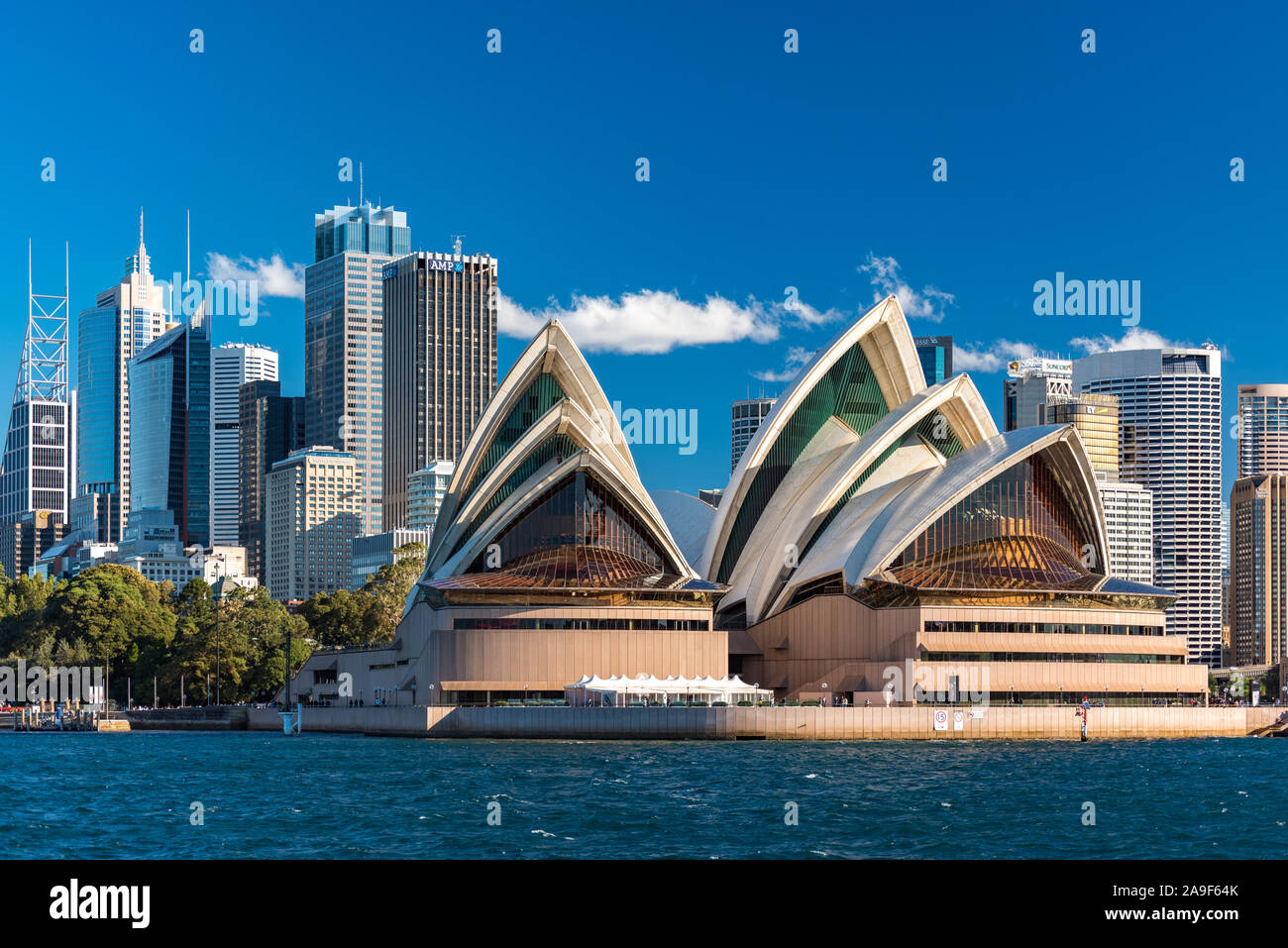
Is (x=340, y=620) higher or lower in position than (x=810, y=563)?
lower

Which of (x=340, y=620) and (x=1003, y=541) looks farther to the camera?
(x=340, y=620)

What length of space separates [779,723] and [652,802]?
36210 mm

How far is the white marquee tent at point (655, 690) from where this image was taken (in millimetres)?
86000

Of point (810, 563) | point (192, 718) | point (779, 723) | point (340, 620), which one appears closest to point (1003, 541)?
point (810, 563)

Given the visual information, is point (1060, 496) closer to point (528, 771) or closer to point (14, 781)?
point (528, 771)

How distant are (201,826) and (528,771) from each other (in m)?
19.0

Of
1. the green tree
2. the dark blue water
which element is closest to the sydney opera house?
the dark blue water

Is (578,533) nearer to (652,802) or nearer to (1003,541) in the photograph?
(1003,541)

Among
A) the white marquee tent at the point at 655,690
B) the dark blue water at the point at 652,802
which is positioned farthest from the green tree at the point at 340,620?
the dark blue water at the point at 652,802

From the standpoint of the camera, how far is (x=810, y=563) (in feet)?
328

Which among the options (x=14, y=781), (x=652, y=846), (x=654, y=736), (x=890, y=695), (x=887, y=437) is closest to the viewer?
(x=652, y=846)

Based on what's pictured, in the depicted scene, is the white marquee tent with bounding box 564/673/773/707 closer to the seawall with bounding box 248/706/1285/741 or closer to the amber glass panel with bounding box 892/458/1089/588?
the seawall with bounding box 248/706/1285/741
